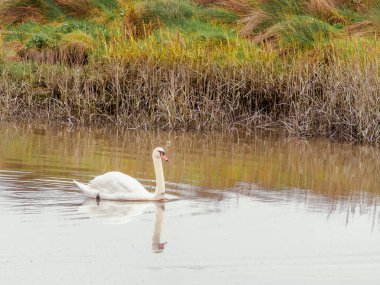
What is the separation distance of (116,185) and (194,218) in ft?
4.48

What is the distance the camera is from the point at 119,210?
33.4 ft

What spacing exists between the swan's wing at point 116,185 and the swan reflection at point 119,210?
0.13m

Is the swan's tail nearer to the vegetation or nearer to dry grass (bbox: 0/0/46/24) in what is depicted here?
the vegetation

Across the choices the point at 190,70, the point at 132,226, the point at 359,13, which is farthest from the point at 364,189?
the point at 359,13

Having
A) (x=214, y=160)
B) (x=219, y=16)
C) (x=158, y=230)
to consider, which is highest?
(x=219, y=16)

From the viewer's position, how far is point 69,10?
2669cm

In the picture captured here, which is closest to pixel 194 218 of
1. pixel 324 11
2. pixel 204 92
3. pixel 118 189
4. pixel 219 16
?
pixel 118 189

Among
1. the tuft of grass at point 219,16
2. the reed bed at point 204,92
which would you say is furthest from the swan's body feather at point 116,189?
the tuft of grass at point 219,16

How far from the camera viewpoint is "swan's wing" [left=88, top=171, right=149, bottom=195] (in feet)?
34.9

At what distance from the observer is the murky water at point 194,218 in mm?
7586

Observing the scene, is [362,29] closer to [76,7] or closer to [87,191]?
[76,7]

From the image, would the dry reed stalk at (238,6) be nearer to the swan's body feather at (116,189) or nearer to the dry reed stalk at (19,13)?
the dry reed stalk at (19,13)

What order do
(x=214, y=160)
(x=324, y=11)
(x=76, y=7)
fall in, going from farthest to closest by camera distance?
(x=76, y=7)
(x=324, y=11)
(x=214, y=160)

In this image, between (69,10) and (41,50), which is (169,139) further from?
(69,10)
